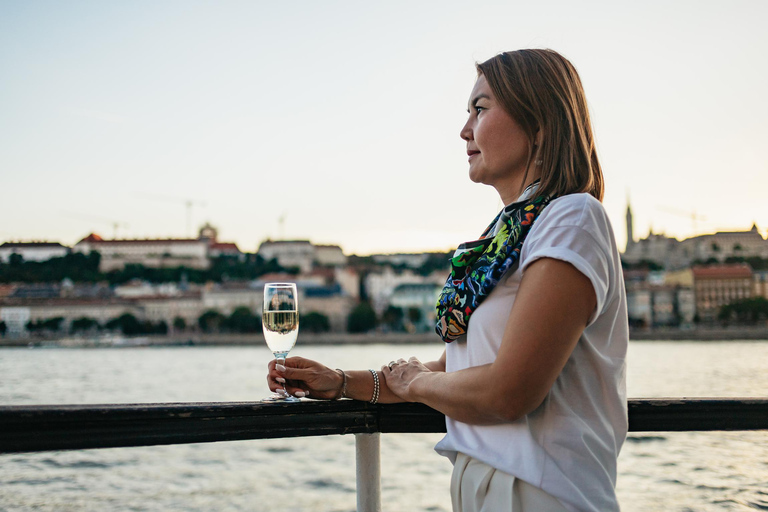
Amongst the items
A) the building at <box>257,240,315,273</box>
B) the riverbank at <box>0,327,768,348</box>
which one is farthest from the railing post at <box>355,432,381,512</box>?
the building at <box>257,240,315,273</box>

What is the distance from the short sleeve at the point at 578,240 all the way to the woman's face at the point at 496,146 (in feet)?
0.46

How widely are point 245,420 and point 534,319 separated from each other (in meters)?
0.45

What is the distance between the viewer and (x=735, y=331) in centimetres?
5472

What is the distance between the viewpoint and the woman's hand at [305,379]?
3.67ft

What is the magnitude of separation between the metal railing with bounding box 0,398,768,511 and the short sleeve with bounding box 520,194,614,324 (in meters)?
0.38

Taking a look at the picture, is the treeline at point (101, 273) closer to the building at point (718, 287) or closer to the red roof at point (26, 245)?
the red roof at point (26, 245)

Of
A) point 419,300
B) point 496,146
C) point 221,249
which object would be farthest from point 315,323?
point 496,146

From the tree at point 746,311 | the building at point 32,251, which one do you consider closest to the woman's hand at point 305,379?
the tree at point 746,311

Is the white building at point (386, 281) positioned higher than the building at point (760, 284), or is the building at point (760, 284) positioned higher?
the white building at point (386, 281)

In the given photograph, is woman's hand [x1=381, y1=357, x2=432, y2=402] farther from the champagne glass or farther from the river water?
the river water

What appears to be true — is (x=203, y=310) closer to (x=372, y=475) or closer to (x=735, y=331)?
(x=735, y=331)

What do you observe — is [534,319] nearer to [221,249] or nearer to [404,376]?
[404,376]

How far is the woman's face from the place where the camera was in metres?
0.98

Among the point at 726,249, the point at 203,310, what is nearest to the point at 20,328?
the point at 203,310
